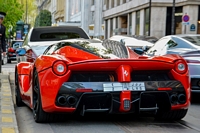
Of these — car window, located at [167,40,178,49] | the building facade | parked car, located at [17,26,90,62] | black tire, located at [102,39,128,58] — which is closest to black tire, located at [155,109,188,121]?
black tire, located at [102,39,128,58]

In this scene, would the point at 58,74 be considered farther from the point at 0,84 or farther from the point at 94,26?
the point at 94,26

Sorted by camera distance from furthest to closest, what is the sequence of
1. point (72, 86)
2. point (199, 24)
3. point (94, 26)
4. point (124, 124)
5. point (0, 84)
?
point (94, 26) < point (199, 24) < point (0, 84) < point (124, 124) < point (72, 86)

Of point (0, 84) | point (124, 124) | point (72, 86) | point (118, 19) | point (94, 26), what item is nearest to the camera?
point (72, 86)

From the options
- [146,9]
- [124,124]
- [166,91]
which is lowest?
[124,124]

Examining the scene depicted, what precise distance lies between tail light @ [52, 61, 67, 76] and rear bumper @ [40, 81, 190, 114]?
147mm

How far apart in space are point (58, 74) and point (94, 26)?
6046cm

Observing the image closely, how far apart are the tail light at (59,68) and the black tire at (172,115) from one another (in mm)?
1560

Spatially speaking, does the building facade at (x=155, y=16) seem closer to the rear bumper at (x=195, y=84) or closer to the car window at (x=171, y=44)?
the car window at (x=171, y=44)

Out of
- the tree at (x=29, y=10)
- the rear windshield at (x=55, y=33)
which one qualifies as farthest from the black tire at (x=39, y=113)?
the tree at (x=29, y=10)

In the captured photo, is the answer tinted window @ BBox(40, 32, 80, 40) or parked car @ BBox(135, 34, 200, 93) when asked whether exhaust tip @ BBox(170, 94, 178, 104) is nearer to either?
parked car @ BBox(135, 34, 200, 93)

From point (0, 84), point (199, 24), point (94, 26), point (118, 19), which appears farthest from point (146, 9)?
point (0, 84)

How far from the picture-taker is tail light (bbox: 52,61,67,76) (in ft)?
18.3

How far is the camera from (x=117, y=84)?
5.55 metres

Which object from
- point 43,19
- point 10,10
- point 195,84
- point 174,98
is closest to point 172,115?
point 174,98
